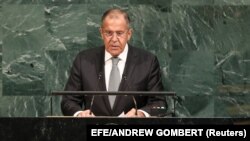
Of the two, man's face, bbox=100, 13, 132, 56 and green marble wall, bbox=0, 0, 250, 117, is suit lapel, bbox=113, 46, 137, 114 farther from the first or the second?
green marble wall, bbox=0, 0, 250, 117

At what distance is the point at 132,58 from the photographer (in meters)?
5.43

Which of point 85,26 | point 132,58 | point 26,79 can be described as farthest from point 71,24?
point 132,58

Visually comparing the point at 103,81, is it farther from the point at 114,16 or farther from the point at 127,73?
the point at 114,16

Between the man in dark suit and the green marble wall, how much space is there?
5.47 feet

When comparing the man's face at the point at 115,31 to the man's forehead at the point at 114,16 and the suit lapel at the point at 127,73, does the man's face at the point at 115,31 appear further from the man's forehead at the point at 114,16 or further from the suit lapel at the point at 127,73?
the suit lapel at the point at 127,73

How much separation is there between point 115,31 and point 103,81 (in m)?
0.41

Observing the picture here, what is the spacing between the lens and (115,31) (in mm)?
5312

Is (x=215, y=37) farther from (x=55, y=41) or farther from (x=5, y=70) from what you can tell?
(x=5, y=70)

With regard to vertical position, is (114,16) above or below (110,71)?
above

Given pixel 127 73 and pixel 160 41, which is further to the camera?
pixel 160 41

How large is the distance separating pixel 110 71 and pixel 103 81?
0.12 meters

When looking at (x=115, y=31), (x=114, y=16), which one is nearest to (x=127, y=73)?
(x=115, y=31)

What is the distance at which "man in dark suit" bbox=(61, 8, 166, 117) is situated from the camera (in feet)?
17.0

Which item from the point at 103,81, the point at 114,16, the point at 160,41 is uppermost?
the point at 114,16
